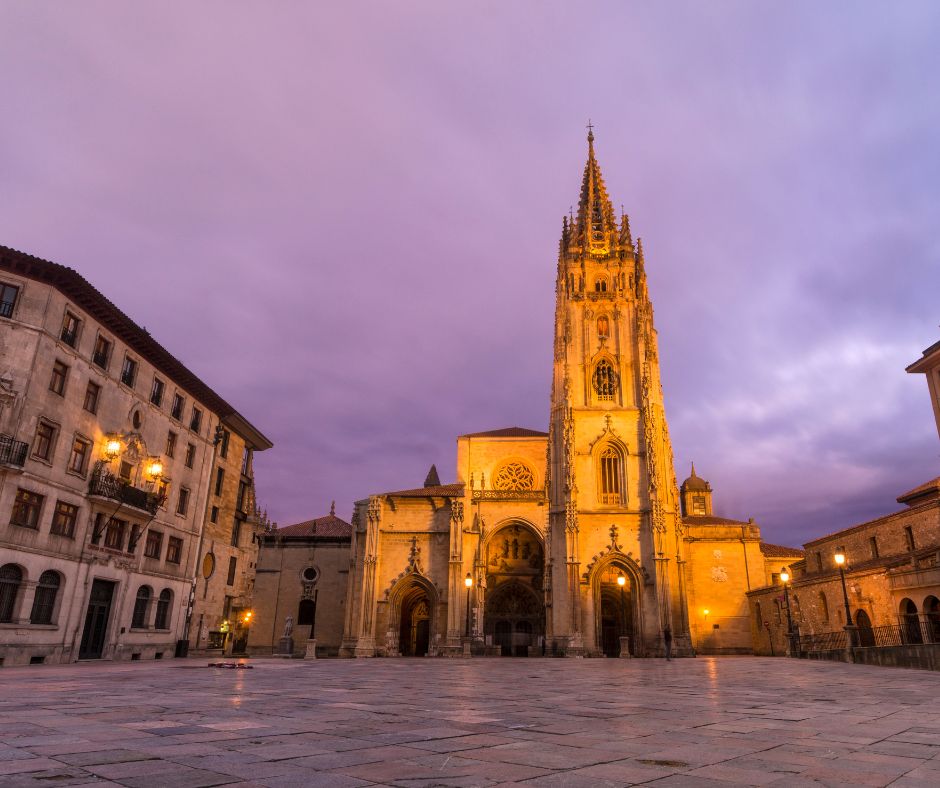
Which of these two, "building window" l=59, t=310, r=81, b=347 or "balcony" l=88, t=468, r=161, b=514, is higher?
"building window" l=59, t=310, r=81, b=347

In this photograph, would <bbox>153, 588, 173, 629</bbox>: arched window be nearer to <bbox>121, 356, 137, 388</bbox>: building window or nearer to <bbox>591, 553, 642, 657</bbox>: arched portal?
<bbox>121, 356, 137, 388</bbox>: building window

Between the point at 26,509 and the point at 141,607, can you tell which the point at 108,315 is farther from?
the point at 141,607

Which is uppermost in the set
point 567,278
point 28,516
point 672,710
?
point 567,278

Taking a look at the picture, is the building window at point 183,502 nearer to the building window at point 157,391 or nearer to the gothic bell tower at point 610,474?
the building window at point 157,391

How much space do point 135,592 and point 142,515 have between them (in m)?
3.52

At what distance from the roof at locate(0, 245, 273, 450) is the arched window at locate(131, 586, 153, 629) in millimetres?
10318

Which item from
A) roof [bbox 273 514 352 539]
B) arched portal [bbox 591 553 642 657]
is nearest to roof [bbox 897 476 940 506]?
arched portal [bbox 591 553 642 657]

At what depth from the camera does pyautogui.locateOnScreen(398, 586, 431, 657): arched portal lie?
43156 millimetres

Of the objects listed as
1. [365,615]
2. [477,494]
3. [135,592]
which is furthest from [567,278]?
[135,592]

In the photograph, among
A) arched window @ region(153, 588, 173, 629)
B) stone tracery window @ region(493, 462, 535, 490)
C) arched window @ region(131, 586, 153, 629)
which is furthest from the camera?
stone tracery window @ region(493, 462, 535, 490)

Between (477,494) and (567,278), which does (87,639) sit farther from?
(567,278)

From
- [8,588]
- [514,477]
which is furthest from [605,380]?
[8,588]

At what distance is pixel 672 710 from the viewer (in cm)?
868

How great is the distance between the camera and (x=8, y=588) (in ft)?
71.8
